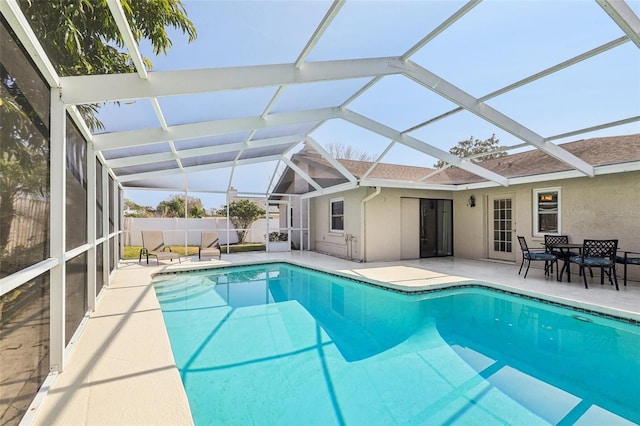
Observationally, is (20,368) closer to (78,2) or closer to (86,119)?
(78,2)

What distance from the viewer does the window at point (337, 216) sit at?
41.7 feet

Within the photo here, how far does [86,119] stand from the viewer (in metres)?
4.52

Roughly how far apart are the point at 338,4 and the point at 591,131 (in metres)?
5.51

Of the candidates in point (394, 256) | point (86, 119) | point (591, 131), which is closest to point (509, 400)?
point (591, 131)

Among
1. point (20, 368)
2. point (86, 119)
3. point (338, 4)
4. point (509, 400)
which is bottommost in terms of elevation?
point (509, 400)

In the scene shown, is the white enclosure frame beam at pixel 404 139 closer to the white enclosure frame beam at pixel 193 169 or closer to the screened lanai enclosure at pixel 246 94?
the screened lanai enclosure at pixel 246 94

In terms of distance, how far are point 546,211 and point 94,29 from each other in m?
11.0

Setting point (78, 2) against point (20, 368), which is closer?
point (20, 368)

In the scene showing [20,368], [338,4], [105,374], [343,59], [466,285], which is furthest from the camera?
[466,285]

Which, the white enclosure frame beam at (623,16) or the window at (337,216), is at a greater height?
the white enclosure frame beam at (623,16)

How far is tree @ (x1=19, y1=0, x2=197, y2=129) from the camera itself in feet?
9.48

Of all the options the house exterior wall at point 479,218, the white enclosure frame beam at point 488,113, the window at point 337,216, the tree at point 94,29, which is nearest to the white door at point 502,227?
the house exterior wall at point 479,218

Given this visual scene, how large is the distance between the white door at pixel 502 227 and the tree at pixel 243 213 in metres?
11.4

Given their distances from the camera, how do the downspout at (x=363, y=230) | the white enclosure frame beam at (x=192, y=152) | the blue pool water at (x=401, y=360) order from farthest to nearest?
the downspout at (x=363, y=230) → the white enclosure frame beam at (x=192, y=152) → the blue pool water at (x=401, y=360)
